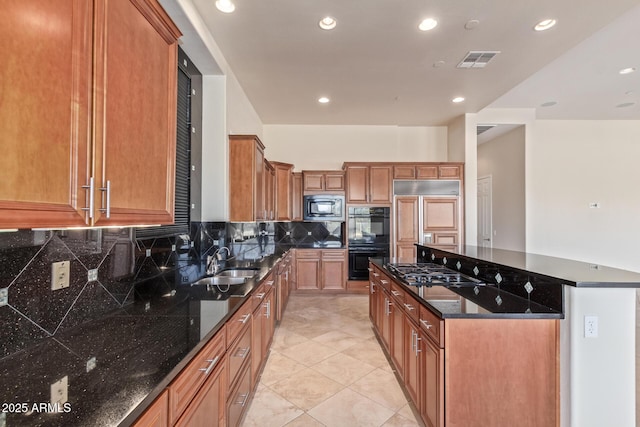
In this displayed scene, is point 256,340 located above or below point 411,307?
below

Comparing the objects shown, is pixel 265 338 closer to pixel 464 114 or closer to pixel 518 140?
pixel 464 114

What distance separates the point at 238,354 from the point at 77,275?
3.17ft

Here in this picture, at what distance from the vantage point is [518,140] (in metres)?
5.44

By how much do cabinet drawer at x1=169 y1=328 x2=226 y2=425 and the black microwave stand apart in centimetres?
408

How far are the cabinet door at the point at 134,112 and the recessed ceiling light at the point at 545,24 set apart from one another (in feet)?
10.6

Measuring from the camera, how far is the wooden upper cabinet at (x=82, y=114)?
0.72 metres

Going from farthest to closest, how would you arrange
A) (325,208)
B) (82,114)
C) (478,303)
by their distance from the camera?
(325,208), (478,303), (82,114)

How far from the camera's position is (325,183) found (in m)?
5.50

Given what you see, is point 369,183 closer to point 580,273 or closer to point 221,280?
point 221,280

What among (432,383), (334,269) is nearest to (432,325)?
(432,383)

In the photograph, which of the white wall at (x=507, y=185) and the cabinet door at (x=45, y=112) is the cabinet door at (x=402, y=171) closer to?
the white wall at (x=507, y=185)

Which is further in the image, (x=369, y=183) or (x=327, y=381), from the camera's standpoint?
(x=369, y=183)

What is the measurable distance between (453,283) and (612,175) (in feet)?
20.3

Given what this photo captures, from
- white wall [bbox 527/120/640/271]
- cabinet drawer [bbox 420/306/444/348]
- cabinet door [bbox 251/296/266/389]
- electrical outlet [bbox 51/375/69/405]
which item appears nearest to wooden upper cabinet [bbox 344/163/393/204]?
white wall [bbox 527/120/640/271]
